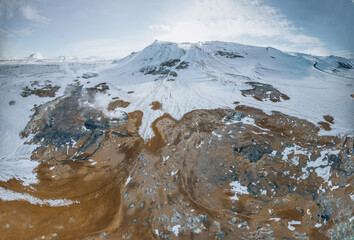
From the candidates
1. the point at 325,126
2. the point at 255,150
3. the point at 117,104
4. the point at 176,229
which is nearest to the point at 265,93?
the point at 325,126

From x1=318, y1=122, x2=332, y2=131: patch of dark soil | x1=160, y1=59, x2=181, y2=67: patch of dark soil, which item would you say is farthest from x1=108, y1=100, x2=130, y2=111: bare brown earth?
x1=318, y1=122, x2=332, y2=131: patch of dark soil

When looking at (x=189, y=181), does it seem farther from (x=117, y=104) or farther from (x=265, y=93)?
(x=265, y=93)

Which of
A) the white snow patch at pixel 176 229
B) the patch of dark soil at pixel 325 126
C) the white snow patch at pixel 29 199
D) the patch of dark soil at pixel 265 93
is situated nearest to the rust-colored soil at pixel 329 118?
the patch of dark soil at pixel 325 126

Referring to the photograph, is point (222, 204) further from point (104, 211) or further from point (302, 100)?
point (302, 100)

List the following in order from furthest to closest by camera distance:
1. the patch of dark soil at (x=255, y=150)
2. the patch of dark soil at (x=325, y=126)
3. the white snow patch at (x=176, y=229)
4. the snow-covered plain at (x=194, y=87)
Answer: the snow-covered plain at (x=194, y=87) < the patch of dark soil at (x=325, y=126) < the patch of dark soil at (x=255, y=150) < the white snow patch at (x=176, y=229)

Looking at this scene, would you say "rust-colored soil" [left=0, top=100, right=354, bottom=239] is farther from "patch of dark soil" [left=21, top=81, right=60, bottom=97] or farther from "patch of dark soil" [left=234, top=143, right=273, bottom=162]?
"patch of dark soil" [left=21, top=81, right=60, bottom=97]

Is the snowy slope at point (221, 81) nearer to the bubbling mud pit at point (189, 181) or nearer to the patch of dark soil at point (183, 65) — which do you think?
the patch of dark soil at point (183, 65)
